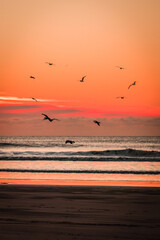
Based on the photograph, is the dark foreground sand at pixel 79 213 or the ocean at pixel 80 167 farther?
the ocean at pixel 80 167

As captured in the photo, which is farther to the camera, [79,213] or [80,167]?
[80,167]

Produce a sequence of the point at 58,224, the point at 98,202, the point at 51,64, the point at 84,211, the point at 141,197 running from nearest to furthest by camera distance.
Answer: the point at 58,224 < the point at 84,211 < the point at 98,202 < the point at 141,197 < the point at 51,64

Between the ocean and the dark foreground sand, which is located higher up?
the ocean

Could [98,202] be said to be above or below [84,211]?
above

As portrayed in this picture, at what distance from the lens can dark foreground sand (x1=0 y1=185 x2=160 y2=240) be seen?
30.1 ft

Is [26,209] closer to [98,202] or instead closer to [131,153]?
[98,202]

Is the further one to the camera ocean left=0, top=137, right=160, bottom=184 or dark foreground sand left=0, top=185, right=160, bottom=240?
ocean left=0, top=137, right=160, bottom=184

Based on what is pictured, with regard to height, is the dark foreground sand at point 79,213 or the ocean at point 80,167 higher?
the ocean at point 80,167

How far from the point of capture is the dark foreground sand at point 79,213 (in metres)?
9.17

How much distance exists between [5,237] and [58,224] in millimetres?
1672

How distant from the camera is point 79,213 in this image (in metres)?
11.5

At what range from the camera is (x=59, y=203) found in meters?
13.4

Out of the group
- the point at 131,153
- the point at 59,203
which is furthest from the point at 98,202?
the point at 131,153

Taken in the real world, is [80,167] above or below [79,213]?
above
